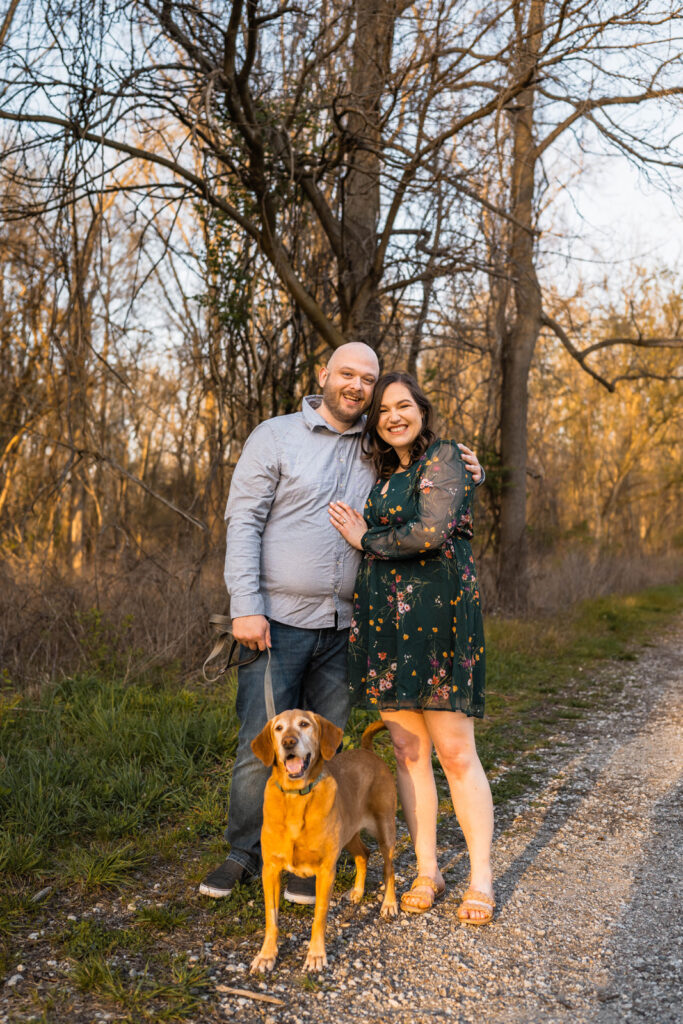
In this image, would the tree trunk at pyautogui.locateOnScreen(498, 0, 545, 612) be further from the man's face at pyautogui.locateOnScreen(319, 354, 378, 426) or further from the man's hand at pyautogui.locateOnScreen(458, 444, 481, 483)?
the man's hand at pyautogui.locateOnScreen(458, 444, 481, 483)

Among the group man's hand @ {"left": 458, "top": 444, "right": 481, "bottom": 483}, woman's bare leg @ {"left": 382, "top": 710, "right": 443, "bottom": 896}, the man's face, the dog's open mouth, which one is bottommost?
woman's bare leg @ {"left": 382, "top": 710, "right": 443, "bottom": 896}

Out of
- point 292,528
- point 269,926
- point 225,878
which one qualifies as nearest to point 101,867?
point 225,878

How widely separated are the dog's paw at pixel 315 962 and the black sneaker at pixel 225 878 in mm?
579

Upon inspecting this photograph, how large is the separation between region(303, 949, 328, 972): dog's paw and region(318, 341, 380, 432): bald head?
78.4 inches

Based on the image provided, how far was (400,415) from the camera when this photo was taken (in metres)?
3.34

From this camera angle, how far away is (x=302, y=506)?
11.3ft

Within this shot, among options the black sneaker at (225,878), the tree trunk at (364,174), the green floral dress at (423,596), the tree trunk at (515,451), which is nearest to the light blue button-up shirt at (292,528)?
the green floral dress at (423,596)

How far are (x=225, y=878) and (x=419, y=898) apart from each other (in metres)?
0.78

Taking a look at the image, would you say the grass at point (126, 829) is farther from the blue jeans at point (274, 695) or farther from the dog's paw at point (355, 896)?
the blue jeans at point (274, 695)

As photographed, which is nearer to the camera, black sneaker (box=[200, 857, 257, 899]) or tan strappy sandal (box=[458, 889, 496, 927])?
tan strappy sandal (box=[458, 889, 496, 927])

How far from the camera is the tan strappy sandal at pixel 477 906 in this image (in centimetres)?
320

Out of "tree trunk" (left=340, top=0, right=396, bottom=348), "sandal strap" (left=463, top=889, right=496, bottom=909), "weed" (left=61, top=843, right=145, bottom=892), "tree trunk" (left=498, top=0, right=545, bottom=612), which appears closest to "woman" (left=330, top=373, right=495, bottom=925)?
"sandal strap" (left=463, top=889, right=496, bottom=909)

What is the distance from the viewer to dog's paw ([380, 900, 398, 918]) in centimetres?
328

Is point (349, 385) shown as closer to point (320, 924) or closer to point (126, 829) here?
point (320, 924)
